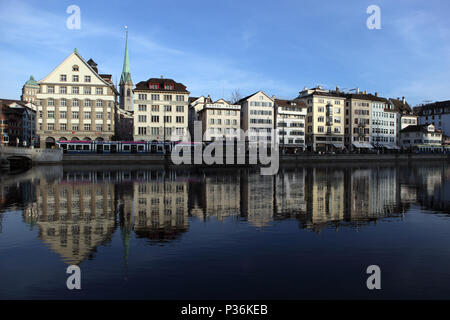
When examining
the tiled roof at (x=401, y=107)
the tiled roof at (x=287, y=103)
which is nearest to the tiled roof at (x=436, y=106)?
the tiled roof at (x=401, y=107)

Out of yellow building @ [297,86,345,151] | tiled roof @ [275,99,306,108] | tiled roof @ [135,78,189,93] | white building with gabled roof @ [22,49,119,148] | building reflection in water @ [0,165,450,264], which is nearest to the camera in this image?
building reflection in water @ [0,165,450,264]

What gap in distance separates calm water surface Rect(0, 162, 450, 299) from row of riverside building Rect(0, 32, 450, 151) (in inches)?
2733

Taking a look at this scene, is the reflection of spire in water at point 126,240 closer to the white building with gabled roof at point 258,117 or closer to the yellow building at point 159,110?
the yellow building at point 159,110

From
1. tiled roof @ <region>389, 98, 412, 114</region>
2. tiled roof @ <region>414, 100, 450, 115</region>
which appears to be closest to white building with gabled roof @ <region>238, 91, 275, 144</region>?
tiled roof @ <region>389, 98, 412, 114</region>

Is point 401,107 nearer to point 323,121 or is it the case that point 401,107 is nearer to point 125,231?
point 323,121

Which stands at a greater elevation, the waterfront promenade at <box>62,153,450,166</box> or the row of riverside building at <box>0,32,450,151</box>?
the row of riverside building at <box>0,32,450,151</box>

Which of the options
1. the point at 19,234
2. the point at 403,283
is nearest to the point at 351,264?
the point at 403,283

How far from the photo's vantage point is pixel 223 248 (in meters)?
13.4

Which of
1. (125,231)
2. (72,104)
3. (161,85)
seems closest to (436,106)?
(161,85)

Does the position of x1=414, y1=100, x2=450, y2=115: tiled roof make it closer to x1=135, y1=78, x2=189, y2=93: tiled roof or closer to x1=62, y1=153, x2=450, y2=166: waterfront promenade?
x1=62, y1=153, x2=450, y2=166: waterfront promenade

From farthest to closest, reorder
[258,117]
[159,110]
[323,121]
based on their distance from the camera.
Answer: [323,121] → [258,117] → [159,110]

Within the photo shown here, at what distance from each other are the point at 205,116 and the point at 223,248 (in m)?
86.3

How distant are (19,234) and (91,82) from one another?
81208mm

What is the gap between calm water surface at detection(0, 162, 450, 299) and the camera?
31.6ft
